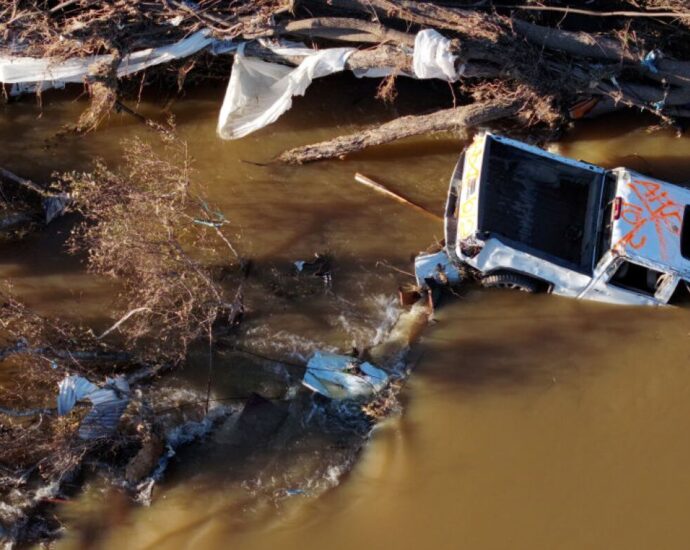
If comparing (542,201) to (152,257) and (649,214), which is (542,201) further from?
Answer: (152,257)

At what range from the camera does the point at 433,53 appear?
8422 mm

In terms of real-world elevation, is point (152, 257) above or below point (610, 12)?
below

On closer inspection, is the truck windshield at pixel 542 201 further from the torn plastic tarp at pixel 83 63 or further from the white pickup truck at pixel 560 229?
the torn plastic tarp at pixel 83 63

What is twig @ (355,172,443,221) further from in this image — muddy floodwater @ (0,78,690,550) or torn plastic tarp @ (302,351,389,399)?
torn plastic tarp @ (302,351,389,399)

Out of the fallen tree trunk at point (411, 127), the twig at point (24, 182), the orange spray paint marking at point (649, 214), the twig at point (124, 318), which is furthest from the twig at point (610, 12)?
the twig at point (24, 182)

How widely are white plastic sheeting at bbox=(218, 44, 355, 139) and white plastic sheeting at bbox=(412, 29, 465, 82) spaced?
91 cm

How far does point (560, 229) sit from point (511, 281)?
88cm

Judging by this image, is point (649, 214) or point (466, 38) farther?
point (466, 38)

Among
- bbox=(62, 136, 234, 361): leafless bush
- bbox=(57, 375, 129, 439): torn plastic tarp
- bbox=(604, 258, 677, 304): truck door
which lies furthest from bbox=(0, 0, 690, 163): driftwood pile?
bbox=(57, 375, 129, 439): torn plastic tarp

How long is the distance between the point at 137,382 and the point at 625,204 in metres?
5.80

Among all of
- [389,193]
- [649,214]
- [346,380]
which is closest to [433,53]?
[389,193]

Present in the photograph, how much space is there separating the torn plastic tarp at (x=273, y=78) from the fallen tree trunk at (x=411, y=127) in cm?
63

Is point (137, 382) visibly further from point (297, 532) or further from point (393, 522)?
point (393, 522)

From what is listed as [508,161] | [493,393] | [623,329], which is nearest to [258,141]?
[508,161]
